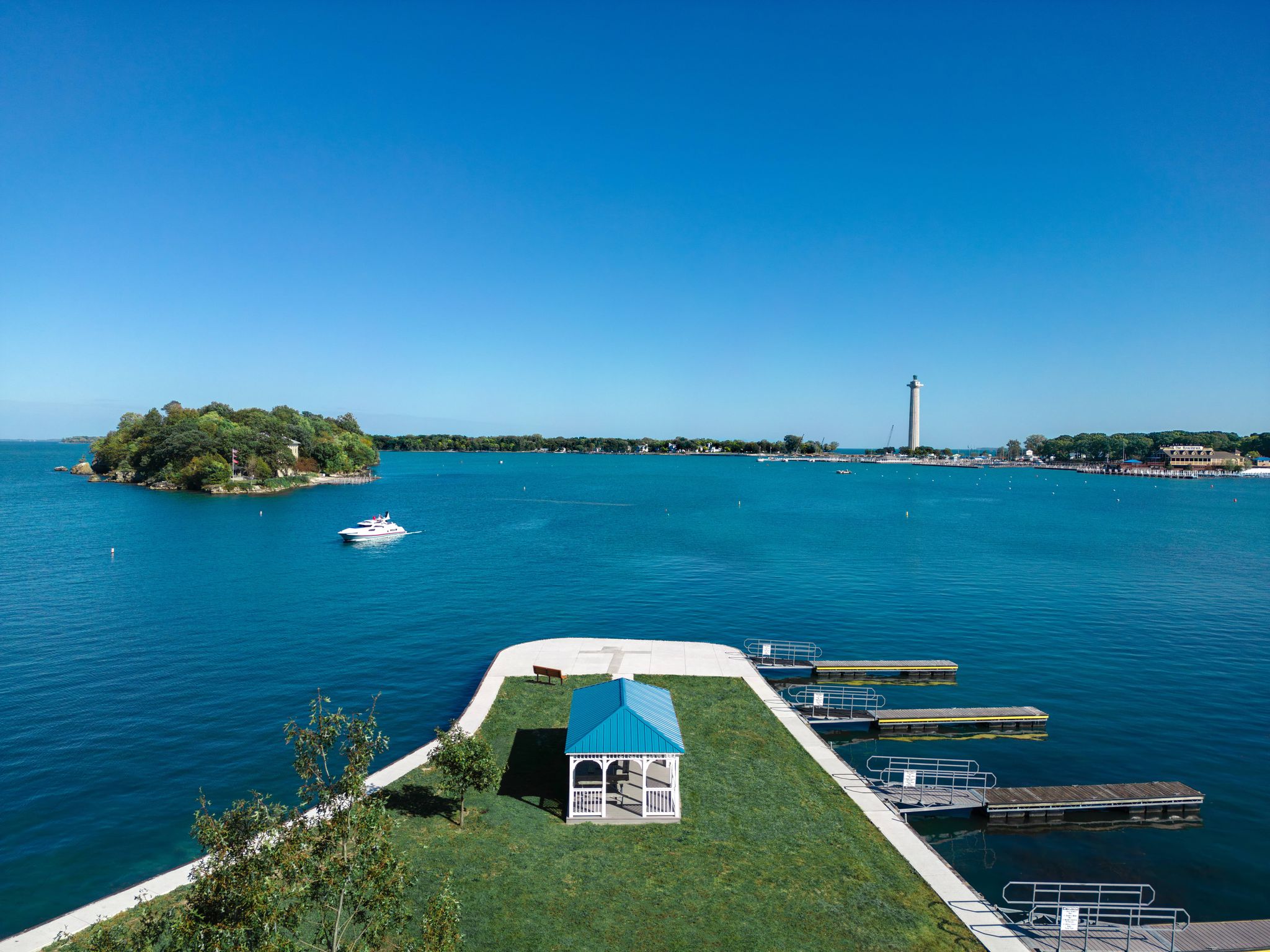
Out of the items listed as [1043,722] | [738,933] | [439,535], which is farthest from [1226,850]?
[439,535]

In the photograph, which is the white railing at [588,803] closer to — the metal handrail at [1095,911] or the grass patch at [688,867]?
the grass patch at [688,867]

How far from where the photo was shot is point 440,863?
61.6ft

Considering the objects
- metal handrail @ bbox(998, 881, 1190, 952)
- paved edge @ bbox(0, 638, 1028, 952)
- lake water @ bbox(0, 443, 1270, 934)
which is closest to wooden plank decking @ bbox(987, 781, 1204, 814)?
lake water @ bbox(0, 443, 1270, 934)

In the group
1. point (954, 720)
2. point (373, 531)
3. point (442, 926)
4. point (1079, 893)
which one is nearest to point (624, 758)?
point (442, 926)

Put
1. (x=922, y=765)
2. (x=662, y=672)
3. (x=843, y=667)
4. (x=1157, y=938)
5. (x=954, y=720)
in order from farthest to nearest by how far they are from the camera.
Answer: (x=843, y=667) → (x=662, y=672) → (x=954, y=720) → (x=922, y=765) → (x=1157, y=938)

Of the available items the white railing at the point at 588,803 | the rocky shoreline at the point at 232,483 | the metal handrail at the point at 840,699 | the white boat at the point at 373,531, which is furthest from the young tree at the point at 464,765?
the rocky shoreline at the point at 232,483

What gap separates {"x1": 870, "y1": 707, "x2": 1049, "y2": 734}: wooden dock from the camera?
3186cm

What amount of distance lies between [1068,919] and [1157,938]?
2932 mm

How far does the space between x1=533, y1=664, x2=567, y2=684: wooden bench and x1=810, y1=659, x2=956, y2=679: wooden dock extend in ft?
47.5

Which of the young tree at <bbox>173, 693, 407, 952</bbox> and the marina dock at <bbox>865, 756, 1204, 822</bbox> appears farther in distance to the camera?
the marina dock at <bbox>865, 756, 1204, 822</bbox>

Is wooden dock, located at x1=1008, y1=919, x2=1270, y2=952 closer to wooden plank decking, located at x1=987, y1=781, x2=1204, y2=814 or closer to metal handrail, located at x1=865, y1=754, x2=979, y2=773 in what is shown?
wooden plank decking, located at x1=987, y1=781, x2=1204, y2=814

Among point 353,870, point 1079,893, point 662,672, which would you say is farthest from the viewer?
point 662,672

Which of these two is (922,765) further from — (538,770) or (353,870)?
(353,870)

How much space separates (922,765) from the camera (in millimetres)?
28422
